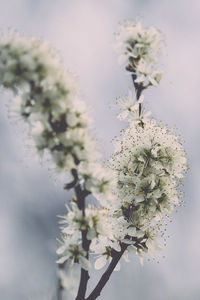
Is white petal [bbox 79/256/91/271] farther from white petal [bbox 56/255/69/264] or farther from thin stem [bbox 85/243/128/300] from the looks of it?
thin stem [bbox 85/243/128/300]

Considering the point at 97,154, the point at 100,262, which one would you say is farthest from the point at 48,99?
the point at 100,262

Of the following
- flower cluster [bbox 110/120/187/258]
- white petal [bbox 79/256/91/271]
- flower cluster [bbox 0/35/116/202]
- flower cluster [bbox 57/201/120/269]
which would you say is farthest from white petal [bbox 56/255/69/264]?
flower cluster [bbox 110/120/187/258]

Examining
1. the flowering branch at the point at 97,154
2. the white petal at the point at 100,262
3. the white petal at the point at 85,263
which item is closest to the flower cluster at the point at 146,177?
the flowering branch at the point at 97,154

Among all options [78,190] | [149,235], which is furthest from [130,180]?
[78,190]

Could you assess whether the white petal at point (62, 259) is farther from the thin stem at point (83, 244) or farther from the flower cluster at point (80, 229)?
the thin stem at point (83, 244)

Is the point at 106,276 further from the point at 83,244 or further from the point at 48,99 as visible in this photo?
the point at 48,99
